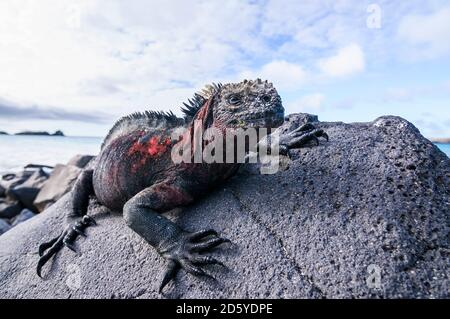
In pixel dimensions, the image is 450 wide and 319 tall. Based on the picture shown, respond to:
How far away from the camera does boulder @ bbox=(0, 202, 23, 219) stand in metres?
12.0

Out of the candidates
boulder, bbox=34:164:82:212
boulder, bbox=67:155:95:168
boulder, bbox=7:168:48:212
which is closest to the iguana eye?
boulder, bbox=34:164:82:212

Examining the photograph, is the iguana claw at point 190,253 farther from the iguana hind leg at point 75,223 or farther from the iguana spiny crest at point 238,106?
the iguana hind leg at point 75,223

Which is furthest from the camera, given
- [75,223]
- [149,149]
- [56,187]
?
[56,187]

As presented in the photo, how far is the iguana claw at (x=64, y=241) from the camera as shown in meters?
3.71

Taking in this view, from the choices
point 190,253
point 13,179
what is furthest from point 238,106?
point 13,179

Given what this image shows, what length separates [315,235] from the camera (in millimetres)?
2742

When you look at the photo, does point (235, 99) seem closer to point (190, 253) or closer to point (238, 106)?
point (238, 106)

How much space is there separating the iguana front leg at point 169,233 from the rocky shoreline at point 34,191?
8.93 metres

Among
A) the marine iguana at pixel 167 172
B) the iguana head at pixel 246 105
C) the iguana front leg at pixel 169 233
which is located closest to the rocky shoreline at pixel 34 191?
the marine iguana at pixel 167 172

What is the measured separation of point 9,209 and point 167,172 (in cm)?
1140

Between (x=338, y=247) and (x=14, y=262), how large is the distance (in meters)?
3.70

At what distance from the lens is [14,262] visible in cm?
407

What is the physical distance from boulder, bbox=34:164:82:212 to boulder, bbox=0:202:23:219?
101cm
